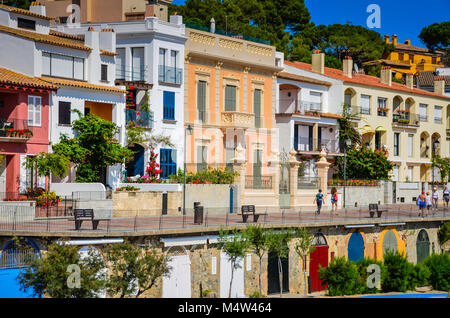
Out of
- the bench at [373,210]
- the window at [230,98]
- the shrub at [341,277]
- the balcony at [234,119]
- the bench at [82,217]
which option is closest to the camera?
the bench at [82,217]

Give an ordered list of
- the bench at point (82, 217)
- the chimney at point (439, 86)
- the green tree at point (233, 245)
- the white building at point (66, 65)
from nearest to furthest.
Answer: the bench at point (82, 217) < the green tree at point (233, 245) < the white building at point (66, 65) < the chimney at point (439, 86)

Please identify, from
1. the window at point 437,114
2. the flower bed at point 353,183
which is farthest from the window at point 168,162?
the window at point 437,114

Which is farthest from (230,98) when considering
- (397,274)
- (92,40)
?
(397,274)

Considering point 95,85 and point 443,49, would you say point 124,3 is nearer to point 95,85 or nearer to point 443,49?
point 95,85

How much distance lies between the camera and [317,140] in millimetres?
64250

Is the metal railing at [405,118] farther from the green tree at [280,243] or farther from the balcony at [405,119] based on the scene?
the green tree at [280,243]

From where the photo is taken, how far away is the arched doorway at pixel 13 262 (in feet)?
99.3

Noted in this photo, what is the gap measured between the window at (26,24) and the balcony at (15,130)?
6443 mm

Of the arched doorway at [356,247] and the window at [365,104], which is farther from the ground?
the window at [365,104]

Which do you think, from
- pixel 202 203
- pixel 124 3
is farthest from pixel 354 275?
pixel 124 3

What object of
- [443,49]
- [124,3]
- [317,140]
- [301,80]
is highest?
[443,49]

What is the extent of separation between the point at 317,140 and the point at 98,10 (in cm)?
1968

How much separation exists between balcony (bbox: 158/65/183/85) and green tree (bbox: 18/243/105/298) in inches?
931

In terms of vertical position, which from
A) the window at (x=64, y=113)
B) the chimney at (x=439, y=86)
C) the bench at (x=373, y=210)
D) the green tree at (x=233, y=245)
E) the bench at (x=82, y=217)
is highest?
the chimney at (x=439, y=86)
